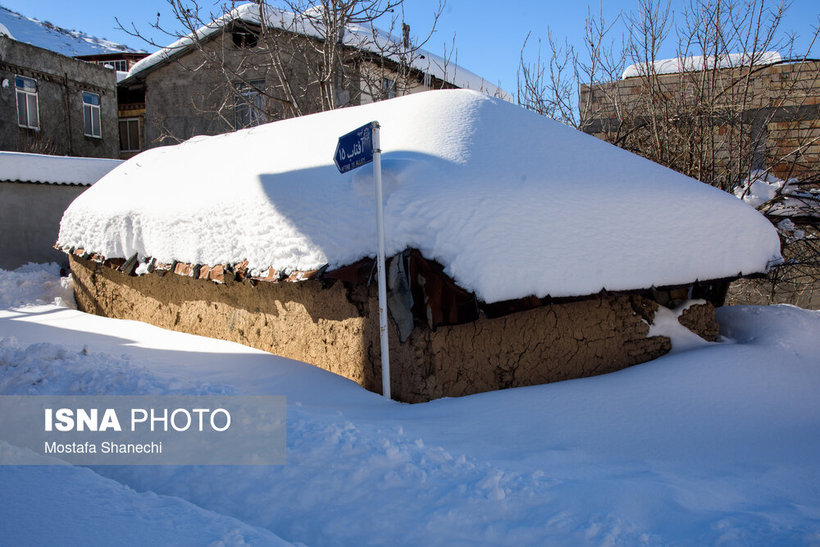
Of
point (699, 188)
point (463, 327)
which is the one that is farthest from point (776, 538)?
point (699, 188)

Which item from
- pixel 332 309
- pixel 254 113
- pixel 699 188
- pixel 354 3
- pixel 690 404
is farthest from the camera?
pixel 254 113

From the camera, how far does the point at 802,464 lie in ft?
9.48

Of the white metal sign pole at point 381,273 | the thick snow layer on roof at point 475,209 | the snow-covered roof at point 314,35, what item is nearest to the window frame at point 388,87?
the snow-covered roof at point 314,35

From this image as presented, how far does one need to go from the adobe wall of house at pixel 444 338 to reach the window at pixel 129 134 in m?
19.8

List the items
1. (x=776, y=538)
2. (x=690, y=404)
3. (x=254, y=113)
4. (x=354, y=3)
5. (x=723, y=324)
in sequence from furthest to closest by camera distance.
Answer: (x=254, y=113) → (x=354, y=3) → (x=723, y=324) → (x=690, y=404) → (x=776, y=538)

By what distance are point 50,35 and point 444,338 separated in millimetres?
62455

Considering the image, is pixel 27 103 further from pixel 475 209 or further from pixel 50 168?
pixel 475 209

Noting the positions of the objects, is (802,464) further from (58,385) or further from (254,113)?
(254,113)

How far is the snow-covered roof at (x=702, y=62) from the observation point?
26.2 ft

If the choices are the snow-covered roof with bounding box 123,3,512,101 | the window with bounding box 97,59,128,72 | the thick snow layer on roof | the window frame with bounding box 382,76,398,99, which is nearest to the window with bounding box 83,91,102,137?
the snow-covered roof with bounding box 123,3,512,101

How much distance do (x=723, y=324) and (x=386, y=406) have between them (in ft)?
11.0

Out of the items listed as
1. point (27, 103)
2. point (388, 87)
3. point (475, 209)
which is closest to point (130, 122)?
point (27, 103)

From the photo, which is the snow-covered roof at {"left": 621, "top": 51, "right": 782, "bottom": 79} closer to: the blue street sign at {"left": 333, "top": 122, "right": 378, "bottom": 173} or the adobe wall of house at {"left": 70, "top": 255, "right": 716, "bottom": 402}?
the adobe wall of house at {"left": 70, "top": 255, "right": 716, "bottom": 402}

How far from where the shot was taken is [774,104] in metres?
8.36
